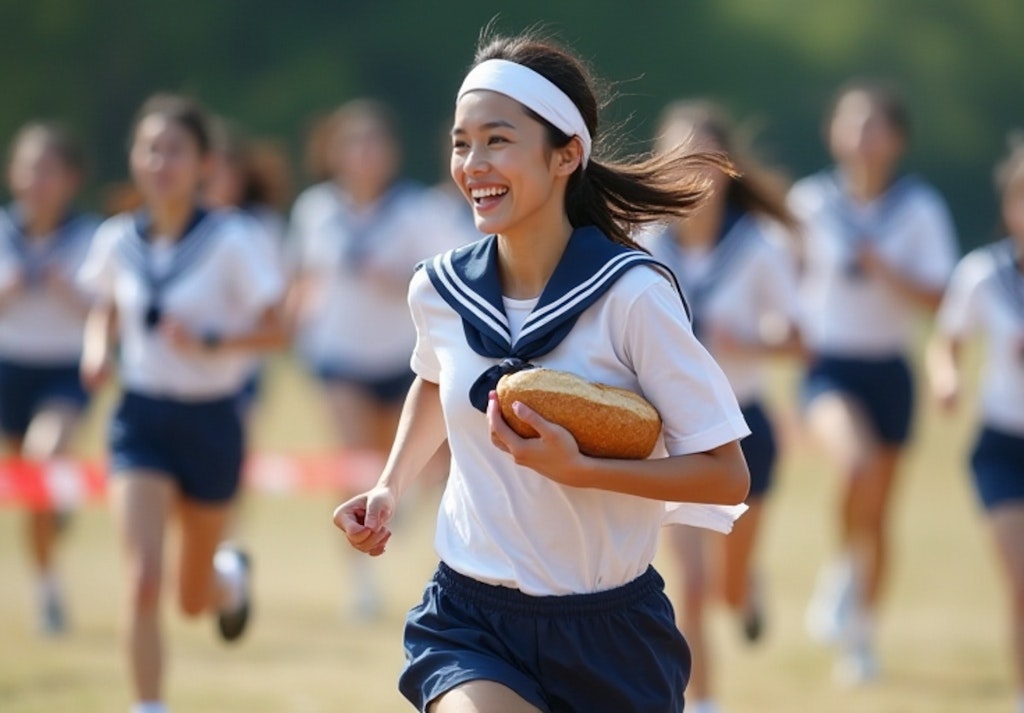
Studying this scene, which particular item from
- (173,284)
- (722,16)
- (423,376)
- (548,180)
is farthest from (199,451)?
(722,16)

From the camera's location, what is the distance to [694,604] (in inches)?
270

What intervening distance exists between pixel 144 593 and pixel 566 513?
2.62 metres

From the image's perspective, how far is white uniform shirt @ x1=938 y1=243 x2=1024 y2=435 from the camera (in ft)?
23.3

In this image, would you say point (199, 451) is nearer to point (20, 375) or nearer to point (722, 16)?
point (20, 375)

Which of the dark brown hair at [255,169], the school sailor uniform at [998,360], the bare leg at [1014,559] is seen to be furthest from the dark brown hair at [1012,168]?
the dark brown hair at [255,169]

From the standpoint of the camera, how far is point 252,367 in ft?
36.7

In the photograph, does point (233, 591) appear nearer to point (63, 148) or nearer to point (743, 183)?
point (743, 183)

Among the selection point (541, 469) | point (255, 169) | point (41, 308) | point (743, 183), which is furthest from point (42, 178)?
point (541, 469)

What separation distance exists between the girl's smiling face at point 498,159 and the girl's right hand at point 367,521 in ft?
2.18

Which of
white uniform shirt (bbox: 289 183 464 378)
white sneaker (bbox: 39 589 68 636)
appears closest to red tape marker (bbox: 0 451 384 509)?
white sneaker (bbox: 39 589 68 636)

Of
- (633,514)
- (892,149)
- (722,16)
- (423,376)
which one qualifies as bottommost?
(633,514)

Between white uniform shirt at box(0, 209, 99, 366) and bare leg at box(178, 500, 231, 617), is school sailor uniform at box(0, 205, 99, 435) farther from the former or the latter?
bare leg at box(178, 500, 231, 617)

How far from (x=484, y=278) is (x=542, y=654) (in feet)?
2.83

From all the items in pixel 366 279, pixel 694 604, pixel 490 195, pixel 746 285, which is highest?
pixel 366 279
